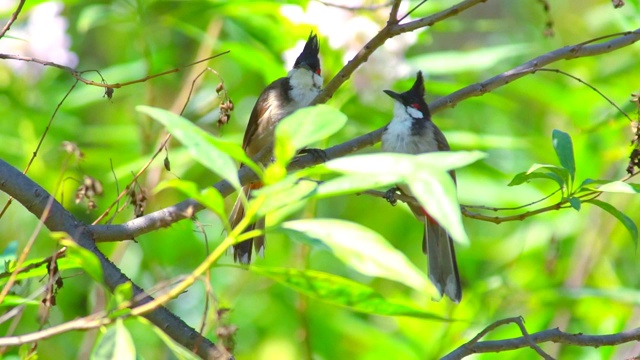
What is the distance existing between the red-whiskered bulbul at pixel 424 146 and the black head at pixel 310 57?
260 millimetres

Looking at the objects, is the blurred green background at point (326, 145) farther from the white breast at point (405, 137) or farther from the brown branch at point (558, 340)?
the brown branch at point (558, 340)

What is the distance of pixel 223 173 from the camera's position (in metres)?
1.04

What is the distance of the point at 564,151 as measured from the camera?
65.8 inches

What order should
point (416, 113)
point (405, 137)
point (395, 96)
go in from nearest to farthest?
point (405, 137) < point (416, 113) < point (395, 96)

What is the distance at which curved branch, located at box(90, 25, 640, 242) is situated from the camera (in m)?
1.59

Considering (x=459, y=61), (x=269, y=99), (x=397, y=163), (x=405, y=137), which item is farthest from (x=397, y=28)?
(x=459, y=61)

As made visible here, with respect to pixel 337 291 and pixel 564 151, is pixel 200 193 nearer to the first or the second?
A: pixel 337 291

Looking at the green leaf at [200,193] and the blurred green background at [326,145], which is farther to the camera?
the blurred green background at [326,145]

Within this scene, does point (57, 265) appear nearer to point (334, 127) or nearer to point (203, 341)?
point (203, 341)

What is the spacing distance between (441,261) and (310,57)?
915mm

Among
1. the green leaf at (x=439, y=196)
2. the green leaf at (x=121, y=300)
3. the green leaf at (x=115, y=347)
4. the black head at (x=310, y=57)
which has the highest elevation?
the black head at (x=310, y=57)

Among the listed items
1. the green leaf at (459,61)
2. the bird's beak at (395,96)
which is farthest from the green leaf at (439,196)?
the green leaf at (459,61)

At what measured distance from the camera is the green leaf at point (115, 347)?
3.36ft

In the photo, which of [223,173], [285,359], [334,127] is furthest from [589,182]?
[285,359]
